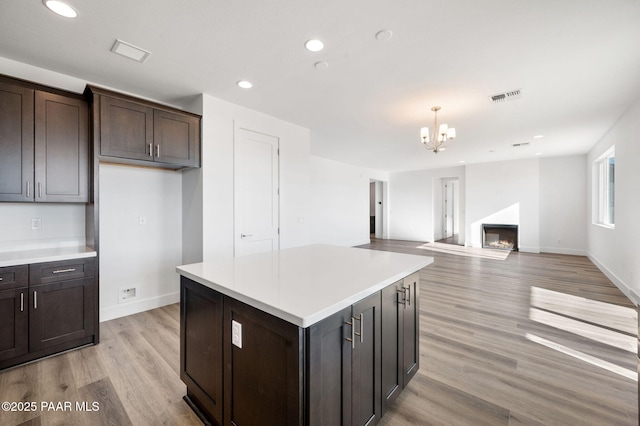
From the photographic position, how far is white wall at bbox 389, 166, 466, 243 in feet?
29.7

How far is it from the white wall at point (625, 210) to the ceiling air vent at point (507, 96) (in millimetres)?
1602

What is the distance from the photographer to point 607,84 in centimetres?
299

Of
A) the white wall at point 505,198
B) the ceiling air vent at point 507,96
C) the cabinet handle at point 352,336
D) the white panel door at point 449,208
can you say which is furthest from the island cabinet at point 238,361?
the white panel door at point 449,208

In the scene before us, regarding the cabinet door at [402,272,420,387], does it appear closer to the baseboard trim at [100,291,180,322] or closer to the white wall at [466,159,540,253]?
the baseboard trim at [100,291,180,322]

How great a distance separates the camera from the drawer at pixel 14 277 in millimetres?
2088

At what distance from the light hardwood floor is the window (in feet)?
8.27

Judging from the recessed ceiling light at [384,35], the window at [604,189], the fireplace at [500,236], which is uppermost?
the recessed ceiling light at [384,35]

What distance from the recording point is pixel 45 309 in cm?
228

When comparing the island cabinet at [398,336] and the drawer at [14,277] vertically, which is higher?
the drawer at [14,277]

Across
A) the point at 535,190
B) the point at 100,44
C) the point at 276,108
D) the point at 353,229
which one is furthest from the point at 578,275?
the point at 100,44

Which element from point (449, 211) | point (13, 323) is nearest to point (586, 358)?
point (13, 323)

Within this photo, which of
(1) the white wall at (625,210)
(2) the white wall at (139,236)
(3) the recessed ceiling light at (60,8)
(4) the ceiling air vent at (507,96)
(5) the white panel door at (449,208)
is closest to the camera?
(3) the recessed ceiling light at (60,8)

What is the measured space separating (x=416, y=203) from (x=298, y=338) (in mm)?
9276

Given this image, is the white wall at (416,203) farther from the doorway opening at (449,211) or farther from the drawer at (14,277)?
the drawer at (14,277)
